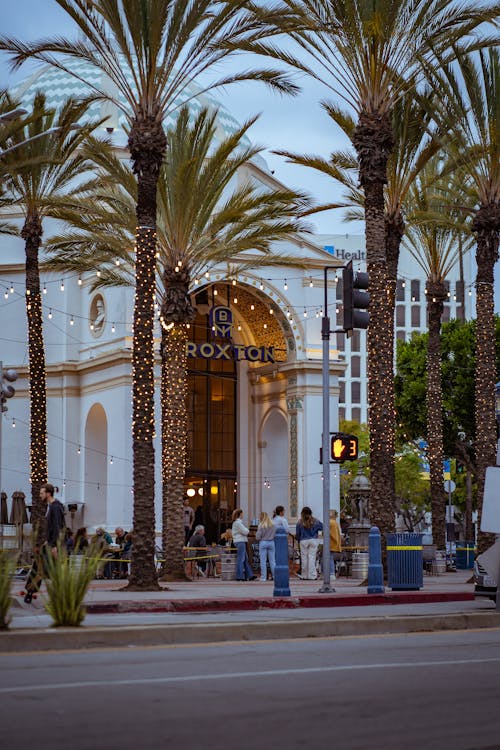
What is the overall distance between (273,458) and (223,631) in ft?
133

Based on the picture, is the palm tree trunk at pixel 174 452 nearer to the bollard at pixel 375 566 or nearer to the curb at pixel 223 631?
the bollard at pixel 375 566

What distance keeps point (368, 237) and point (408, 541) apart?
6379mm

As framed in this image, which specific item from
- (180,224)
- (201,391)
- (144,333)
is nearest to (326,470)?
(144,333)

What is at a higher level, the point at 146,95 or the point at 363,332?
the point at 363,332

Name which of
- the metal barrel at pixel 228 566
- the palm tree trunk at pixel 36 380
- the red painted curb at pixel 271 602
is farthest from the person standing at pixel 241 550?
the red painted curb at pixel 271 602

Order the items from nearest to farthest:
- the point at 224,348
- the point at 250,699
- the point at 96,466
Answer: the point at 250,699
the point at 224,348
the point at 96,466

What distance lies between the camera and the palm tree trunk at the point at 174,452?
29406 millimetres

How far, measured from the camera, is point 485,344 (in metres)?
28.4

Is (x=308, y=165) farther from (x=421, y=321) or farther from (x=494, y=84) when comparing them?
(x=421, y=321)

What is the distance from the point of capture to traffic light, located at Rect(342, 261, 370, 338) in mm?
20647

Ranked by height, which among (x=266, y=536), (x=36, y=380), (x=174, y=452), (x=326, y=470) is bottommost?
(x=266, y=536)

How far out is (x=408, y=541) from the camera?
75.7ft

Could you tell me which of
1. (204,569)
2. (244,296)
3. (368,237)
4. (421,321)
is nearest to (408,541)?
(368,237)

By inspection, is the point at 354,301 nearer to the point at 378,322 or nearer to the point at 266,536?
the point at 378,322
